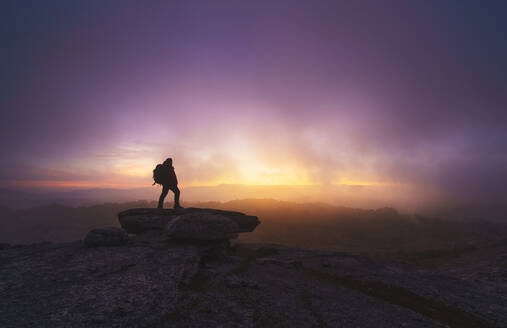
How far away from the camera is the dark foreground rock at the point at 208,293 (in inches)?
346

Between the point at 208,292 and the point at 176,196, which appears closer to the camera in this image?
the point at 208,292

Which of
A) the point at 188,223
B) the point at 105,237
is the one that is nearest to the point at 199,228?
the point at 188,223

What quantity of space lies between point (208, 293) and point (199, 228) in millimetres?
7805

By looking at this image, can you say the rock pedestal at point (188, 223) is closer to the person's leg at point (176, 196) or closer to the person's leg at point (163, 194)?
the person's leg at point (163, 194)

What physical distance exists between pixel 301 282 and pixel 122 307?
11073 mm

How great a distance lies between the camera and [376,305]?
12875 millimetres

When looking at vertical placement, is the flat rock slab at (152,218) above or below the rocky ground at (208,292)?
above

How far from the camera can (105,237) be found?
16.9 meters

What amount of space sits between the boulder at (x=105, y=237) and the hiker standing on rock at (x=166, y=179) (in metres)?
6.80

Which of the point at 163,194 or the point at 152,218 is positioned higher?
the point at 163,194

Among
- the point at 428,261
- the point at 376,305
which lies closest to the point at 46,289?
the point at 376,305

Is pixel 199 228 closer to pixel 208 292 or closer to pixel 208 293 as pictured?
pixel 208 292

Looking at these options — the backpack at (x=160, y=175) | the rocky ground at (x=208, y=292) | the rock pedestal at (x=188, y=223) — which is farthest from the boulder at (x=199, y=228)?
the backpack at (x=160, y=175)

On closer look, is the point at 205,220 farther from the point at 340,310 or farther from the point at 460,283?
the point at 460,283
